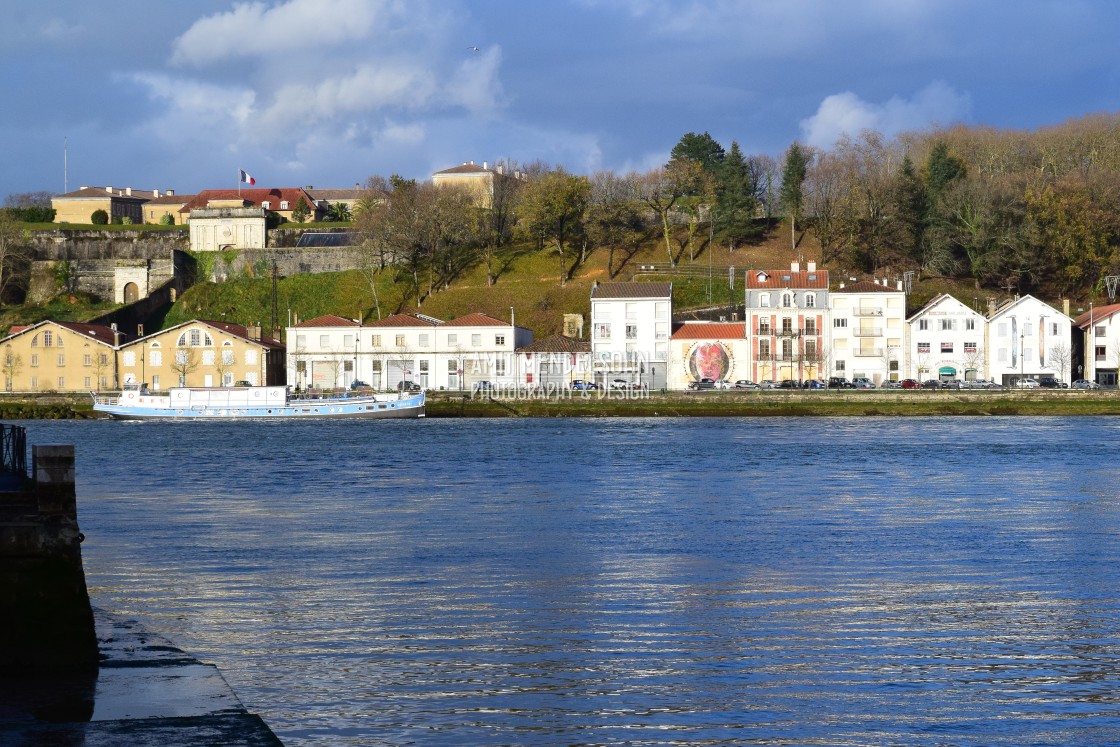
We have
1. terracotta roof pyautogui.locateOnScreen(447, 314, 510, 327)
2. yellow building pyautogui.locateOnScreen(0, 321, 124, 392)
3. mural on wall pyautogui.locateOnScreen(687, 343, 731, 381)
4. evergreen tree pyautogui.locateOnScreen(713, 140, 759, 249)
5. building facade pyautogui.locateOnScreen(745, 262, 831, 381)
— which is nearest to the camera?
building facade pyautogui.locateOnScreen(745, 262, 831, 381)

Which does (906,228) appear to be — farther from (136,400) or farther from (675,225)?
(136,400)

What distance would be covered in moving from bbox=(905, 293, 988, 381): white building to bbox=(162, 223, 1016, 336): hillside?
6.78m

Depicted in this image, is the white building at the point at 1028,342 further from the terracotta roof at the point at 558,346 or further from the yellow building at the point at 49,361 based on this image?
the yellow building at the point at 49,361

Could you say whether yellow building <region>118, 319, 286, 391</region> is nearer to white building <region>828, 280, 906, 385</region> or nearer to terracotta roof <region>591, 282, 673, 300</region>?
terracotta roof <region>591, 282, 673, 300</region>

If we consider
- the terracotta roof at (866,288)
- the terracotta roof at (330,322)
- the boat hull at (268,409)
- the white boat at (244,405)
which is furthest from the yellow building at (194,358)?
the terracotta roof at (866,288)

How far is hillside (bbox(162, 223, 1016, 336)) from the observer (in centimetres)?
8944

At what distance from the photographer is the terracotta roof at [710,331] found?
8038 cm

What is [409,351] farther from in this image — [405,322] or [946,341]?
[946,341]

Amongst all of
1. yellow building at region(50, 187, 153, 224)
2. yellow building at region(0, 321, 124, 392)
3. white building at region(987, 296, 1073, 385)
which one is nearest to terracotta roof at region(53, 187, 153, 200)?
yellow building at region(50, 187, 153, 224)

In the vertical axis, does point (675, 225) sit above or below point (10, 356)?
above

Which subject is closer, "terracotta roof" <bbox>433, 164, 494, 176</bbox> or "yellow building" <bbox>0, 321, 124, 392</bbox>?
"yellow building" <bbox>0, 321, 124, 392</bbox>

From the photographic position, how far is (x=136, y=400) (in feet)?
247

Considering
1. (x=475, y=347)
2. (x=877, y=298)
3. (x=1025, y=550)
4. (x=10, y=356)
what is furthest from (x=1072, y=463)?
(x=10, y=356)

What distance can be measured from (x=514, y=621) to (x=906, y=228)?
3167 inches
